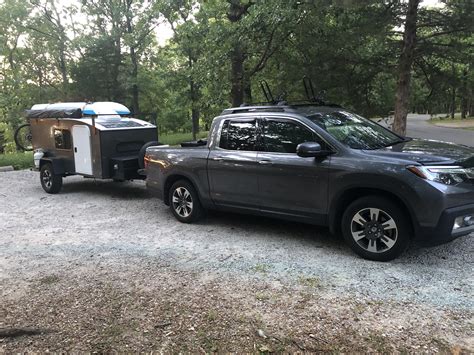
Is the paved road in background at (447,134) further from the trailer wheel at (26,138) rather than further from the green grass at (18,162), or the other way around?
the green grass at (18,162)

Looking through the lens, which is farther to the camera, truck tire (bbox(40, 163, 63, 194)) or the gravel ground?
truck tire (bbox(40, 163, 63, 194))

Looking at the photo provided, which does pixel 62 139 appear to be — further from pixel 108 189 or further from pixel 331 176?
pixel 331 176

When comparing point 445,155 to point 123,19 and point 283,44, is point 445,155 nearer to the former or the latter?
point 283,44

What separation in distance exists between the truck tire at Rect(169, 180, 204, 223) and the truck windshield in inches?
87.1

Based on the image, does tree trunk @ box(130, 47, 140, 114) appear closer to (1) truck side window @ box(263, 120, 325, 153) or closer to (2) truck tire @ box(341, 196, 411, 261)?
(1) truck side window @ box(263, 120, 325, 153)

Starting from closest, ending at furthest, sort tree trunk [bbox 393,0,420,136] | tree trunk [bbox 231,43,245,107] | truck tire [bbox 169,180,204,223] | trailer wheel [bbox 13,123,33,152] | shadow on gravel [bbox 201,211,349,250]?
1. shadow on gravel [bbox 201,211,349,250]
2. truck tire [bbox 169,180,204,223]
3. tree trunk [bbox 393,0,420,136]
4. trailer wheel [bbox 13,123,33,152]
5. tree trunk [bbox 231,43,245,107]

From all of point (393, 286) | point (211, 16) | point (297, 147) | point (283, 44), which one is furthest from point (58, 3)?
point (393, 286)

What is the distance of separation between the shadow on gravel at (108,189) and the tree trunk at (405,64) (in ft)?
22.2

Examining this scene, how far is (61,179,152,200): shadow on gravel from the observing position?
29.8ft

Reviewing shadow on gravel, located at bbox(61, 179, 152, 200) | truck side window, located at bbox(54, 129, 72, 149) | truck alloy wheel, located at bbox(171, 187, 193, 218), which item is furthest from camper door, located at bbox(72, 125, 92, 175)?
truck alloy wheel, located at bbox(171, 187, 193, 218)

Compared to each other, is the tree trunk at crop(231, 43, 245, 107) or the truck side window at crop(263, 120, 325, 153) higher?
the tree trunk at crop(231, 43, 245, 107)

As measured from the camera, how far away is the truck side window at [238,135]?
5719 mm

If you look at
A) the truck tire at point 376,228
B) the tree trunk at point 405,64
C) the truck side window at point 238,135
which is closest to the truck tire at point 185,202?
the truck side window at point 238,135

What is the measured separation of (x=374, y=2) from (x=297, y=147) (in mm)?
6094
